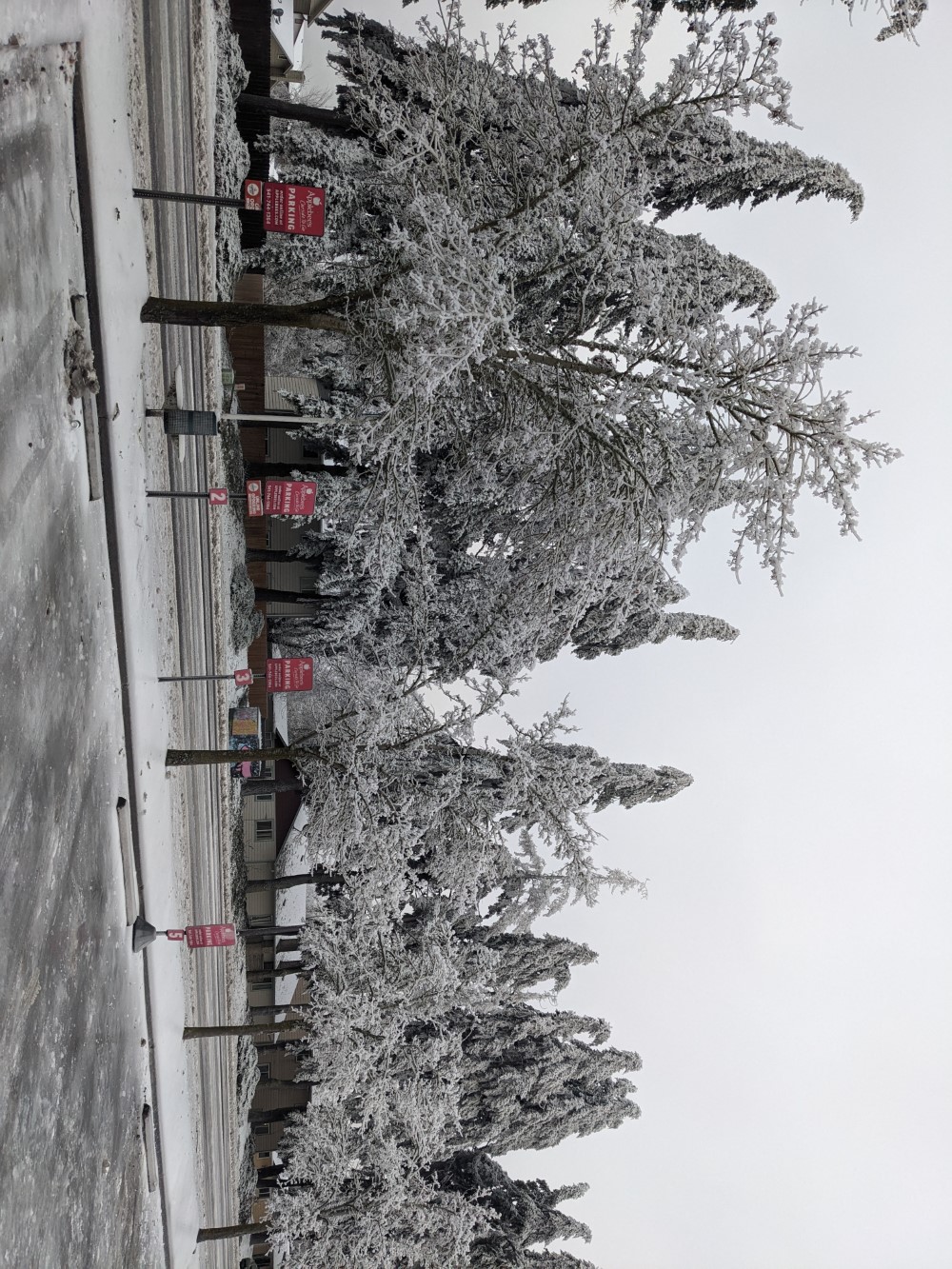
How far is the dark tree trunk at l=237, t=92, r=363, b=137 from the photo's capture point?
638 inches

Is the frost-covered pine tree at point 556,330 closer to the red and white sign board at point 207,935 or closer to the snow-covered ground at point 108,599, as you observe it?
the snow-covered ground at point 108,599

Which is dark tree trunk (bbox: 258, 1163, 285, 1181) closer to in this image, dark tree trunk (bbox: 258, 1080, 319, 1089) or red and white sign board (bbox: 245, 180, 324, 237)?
dark tree trunk (bbox: 258, 1080, 319, 1089)

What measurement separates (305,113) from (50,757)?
14.0 metres

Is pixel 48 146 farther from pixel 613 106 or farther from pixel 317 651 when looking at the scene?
pixel 317 651

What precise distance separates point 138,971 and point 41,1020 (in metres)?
3.14

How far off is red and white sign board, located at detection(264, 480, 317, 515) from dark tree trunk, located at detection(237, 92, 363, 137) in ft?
27.8

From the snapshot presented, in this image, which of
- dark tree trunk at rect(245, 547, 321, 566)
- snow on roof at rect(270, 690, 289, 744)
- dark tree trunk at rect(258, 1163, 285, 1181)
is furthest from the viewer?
dark tree trunk at rect(258, 1163, 285, 1181)

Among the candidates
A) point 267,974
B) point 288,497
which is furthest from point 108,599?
point 267,974

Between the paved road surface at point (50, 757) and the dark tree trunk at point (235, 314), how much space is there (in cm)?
195

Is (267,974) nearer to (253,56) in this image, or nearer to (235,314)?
(235,314)

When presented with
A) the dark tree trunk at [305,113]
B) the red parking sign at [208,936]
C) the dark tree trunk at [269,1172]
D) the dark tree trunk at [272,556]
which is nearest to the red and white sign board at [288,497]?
the red parking sign at [208,936]

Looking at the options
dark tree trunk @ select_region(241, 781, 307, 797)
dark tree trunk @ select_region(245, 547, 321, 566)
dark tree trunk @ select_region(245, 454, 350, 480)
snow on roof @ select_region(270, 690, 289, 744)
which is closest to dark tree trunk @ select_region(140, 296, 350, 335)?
dark tree trunk @ select_region(245, 454, 350, 480)

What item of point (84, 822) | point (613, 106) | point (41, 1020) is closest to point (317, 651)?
point (84, 822)

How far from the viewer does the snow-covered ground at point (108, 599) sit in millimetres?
8352
